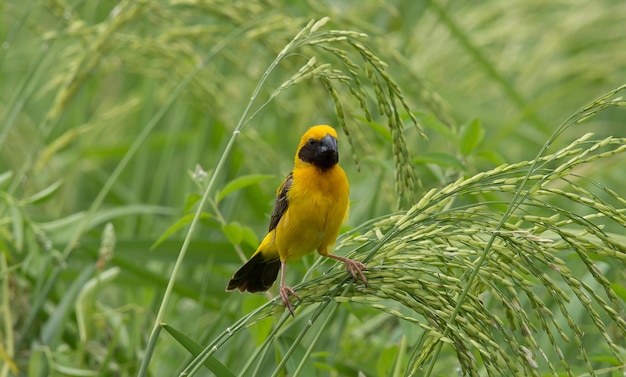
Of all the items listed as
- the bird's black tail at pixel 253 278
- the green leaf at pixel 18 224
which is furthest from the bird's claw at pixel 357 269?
the green leaf at pixel 18 224

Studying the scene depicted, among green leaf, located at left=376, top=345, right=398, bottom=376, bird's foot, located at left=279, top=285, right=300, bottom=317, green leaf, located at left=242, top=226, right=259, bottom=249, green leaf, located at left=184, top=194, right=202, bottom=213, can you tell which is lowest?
green leaf, located at left=376, top=345, right=398, bottom=376

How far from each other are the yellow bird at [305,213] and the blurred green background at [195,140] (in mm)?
101

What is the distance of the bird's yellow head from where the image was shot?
2742 mm

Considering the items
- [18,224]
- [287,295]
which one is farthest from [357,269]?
[18,224]

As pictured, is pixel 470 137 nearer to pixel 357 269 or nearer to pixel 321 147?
pixel 321 147

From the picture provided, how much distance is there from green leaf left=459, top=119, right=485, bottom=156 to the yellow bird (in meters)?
0.36

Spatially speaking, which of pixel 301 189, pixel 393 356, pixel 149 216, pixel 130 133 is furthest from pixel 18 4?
pixel 393 356

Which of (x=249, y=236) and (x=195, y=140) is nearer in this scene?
(x=249, y=236)

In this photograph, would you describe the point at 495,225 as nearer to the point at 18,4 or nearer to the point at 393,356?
the point at 393,356

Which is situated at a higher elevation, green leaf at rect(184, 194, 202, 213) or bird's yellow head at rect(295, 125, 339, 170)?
bird's yellow head at rect(295, 125, 339, 170)

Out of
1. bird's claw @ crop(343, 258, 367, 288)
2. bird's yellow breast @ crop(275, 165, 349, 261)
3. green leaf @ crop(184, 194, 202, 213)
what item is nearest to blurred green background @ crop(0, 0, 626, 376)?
green leaf @ crop(184, 194, 202, 213)

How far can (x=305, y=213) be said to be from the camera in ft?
8.91

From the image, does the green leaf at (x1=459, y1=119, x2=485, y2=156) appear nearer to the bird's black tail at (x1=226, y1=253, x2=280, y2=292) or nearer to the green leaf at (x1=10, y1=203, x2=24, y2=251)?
the bird's black tail at (x1=226, y1=253, x2=280, y2=292)

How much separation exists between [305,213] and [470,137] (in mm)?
525
